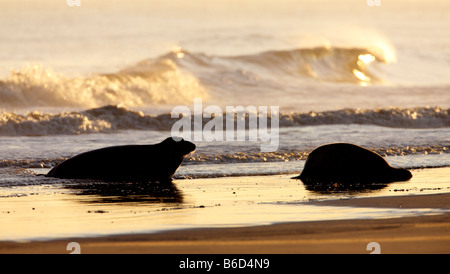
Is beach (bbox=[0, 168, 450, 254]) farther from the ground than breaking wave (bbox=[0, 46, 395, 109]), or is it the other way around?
breaking wave (bbox=[0, 46, 395, 109])

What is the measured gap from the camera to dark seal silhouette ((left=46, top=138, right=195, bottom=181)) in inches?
495

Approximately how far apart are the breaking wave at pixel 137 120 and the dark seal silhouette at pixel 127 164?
7822 mm

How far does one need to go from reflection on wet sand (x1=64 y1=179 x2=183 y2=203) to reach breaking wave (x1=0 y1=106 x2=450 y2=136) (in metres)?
9.19

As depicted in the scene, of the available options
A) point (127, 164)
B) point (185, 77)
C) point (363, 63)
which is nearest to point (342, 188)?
point (127, 164)

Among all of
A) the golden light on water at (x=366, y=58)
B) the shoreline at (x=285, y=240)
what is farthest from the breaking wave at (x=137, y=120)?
the golden light on water at (x=366, y=58)

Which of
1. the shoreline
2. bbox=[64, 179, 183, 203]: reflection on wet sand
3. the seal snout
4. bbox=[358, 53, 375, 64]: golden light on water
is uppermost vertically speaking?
bbox=[358, 53, 375, 64]: golden light on water

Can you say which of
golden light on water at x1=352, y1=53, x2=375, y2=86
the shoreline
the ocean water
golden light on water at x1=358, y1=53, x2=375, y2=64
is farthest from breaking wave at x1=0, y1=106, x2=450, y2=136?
golden light on water at x1=358, y1=53, x2=375, y2=64

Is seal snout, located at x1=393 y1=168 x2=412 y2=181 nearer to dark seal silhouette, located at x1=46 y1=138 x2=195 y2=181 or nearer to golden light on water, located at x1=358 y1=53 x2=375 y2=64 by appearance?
dark seal silhouette, located at x1=46 y1=138 x2=195 y2=181

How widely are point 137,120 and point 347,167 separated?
11.9 meters

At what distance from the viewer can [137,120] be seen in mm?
23062

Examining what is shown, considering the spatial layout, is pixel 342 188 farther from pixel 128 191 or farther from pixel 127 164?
pixel 127 164
